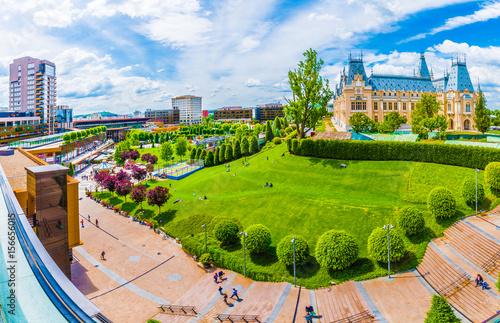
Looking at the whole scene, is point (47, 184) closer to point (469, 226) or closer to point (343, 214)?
point (343, 214)

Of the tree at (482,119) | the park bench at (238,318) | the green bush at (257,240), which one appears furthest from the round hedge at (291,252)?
the tree at (482,119)

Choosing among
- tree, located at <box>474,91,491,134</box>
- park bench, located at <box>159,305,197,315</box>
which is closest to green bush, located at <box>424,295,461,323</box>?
park bench, located at <box>159,305,197,315</box>

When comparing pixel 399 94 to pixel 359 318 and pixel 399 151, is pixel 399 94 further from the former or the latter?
pixel 359 318

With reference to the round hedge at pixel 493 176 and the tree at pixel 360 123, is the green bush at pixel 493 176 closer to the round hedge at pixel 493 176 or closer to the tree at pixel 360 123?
the round hedge at pixel 493 176

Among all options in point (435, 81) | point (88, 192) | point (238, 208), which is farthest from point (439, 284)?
point (435, 81)

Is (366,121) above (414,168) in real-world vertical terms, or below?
above

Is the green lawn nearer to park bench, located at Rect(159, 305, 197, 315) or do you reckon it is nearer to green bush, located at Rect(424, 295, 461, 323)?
park bench, located at Rect(159, 305, 197, 315)
